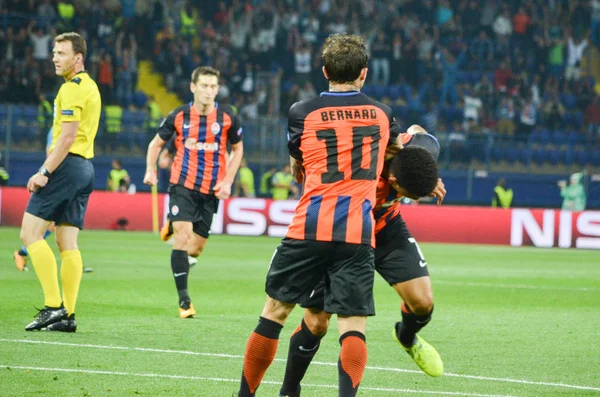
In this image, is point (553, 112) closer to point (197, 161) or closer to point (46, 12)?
point (46, 12)

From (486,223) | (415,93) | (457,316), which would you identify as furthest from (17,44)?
(457,316)

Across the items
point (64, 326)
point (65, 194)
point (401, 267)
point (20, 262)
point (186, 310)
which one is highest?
point (65, 194)

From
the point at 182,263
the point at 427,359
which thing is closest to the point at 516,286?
the point at 182,263

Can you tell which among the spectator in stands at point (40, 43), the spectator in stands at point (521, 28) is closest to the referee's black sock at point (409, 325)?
the spectator in stands at point (40, 43)

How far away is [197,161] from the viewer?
1011cm

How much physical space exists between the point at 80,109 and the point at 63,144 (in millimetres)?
295

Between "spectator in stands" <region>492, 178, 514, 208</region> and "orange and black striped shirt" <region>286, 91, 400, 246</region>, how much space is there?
72.4 feet

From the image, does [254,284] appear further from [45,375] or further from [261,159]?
[261,159]

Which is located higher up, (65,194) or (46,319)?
(65,194)

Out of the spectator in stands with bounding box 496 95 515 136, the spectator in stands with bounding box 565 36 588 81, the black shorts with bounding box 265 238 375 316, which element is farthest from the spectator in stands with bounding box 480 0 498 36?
the black shorts with bounding box 265 238 375 316

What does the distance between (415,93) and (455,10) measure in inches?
157

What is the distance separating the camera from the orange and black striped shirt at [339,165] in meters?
4.92

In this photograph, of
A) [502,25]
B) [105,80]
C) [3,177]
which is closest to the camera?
[3,177]

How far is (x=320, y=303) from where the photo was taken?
17.5 ft
